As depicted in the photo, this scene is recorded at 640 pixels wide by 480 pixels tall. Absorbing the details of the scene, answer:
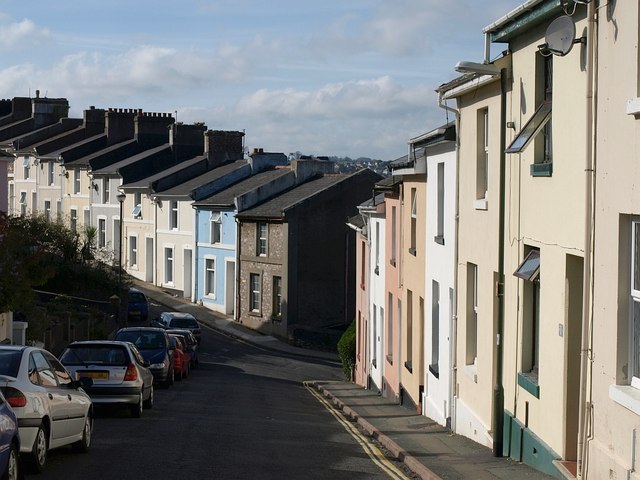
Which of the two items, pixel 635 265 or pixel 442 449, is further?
pixel 442 449

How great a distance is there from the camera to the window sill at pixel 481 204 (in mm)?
17188

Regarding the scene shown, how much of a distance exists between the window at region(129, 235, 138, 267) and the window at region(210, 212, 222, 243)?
9.24m

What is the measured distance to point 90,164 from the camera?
227 feet

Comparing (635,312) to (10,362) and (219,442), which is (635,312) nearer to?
(10,362)

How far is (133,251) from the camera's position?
67250 millimetres

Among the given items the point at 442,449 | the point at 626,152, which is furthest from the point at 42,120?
the point at 626,152

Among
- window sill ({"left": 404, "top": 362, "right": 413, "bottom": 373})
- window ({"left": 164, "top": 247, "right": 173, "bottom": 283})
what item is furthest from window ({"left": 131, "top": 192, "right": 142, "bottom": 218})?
window sill ({"left": 404, "top": 362, "right": 413, "bottom": 373})

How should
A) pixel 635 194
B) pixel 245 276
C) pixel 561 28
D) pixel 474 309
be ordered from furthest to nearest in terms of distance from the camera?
1. pixel 245 276
2. pixel 474 309
3. pixel 561 28
4. pixel 635 194

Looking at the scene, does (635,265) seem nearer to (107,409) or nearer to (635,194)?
(635,194)

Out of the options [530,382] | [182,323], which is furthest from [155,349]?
[182,323]

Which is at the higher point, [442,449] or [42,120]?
[42,120]

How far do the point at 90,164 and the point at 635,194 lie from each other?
61866 mm

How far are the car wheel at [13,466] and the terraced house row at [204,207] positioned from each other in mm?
35201

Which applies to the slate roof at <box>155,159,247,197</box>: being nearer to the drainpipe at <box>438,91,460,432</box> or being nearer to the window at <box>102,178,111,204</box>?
the window at <box>102,178,111,204</box>
